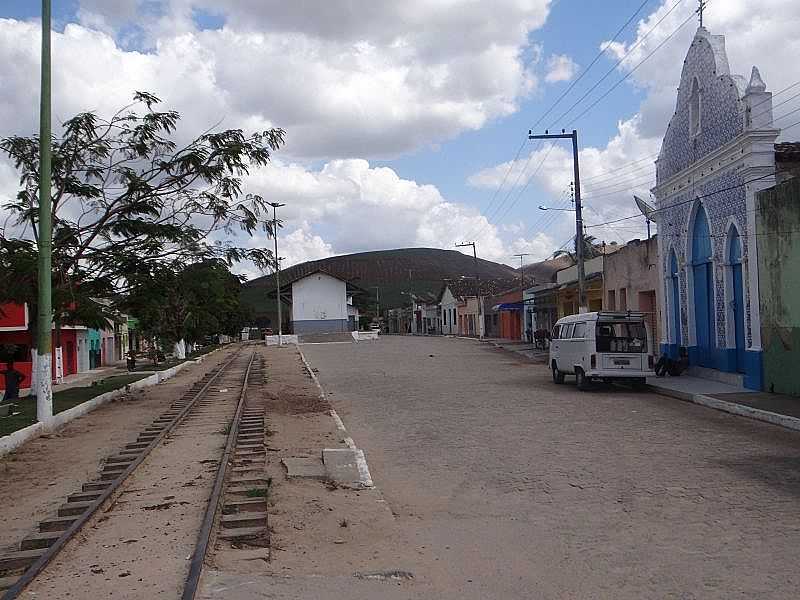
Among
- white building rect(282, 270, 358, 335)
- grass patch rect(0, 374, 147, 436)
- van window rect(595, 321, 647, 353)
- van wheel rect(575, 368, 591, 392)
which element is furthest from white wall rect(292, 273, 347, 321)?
van window rect(595, 321, 647, 353)

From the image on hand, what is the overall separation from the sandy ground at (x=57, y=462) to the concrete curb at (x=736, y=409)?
35.8 feet

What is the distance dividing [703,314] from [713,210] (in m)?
3.12

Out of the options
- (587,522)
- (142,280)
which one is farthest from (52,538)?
(142,280)

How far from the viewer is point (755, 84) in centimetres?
1820

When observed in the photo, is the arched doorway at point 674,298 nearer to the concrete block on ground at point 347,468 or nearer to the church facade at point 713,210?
the church facade at point 713,210

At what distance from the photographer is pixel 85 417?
1884cm

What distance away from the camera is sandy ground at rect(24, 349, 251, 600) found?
19.7ft

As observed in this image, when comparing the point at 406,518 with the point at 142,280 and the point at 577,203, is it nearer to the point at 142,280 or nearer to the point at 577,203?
the point at 142,280

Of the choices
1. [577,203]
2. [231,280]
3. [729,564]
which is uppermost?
[577,203]

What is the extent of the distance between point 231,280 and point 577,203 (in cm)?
1327

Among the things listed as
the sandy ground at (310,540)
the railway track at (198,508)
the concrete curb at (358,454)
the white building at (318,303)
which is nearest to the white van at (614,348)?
the concrete curb at (358,454)

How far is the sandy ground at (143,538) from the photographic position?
6.00 meters

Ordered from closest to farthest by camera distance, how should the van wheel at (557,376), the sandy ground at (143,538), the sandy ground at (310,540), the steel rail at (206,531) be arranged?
the steel rail at (206,531), the sandy ground at (143,538), the sandy ground at (310,540), the van wheel at (557,376)

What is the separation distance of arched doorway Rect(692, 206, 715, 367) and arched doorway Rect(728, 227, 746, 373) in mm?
1295
